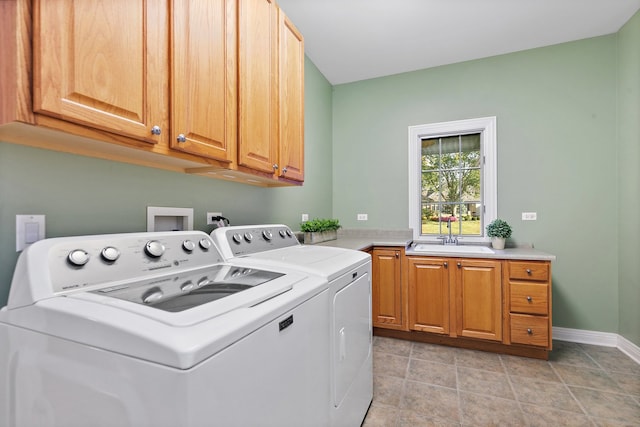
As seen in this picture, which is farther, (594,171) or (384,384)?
(594,171)

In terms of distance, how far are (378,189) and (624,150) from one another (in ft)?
7.04

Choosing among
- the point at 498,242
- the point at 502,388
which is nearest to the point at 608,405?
the point at 502,388

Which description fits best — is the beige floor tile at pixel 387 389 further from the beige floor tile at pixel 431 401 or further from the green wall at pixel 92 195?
the green wall at pixel 92 195

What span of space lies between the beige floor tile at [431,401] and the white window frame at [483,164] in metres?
1.59

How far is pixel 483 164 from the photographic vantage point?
10.0 feet

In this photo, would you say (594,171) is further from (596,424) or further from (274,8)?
(274,8)

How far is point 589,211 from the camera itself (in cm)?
269

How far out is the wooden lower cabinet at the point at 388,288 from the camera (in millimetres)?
2742

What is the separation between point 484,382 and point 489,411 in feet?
1.07

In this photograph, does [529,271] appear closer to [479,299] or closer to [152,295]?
[479,299]

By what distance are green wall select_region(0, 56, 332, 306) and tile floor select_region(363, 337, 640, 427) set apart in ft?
5.07

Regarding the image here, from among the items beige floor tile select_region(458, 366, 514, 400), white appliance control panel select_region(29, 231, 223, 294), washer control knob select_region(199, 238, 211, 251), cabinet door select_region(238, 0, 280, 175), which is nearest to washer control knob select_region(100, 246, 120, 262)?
white appliance control panel select_region(29, 231, 223, 294)

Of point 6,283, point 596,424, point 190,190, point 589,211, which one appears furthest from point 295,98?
point 589,211

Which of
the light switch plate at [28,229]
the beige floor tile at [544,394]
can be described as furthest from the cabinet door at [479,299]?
the light switch plate at [28,229]
